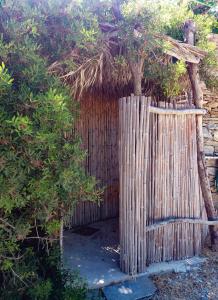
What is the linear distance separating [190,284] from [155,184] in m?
1.14

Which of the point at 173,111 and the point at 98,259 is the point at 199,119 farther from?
the point at 98,259

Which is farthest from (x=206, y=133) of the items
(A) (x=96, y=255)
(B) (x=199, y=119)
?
(A) (x=96, y=255)

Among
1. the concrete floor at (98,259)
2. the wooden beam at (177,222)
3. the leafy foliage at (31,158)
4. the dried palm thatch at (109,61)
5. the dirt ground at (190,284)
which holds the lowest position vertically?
the dirt ground at (190,284)

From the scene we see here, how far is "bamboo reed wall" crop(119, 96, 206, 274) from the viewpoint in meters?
3.64

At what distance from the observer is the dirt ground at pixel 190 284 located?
3.48m

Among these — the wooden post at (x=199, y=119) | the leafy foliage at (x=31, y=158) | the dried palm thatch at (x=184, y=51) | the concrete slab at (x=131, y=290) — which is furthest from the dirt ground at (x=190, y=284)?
the dried palm thatch at (x=184, y=51)

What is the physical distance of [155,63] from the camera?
3.73 metres

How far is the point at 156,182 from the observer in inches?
153

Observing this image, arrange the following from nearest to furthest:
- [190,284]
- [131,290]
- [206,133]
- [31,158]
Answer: [31,158] → [131,290] → [190,284] → [206,133]

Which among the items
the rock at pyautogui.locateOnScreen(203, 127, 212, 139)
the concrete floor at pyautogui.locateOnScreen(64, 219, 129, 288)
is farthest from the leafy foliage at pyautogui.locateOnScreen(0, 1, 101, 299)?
the rock at pyautogui.locateOnScreen(203, 127, 212, 139)

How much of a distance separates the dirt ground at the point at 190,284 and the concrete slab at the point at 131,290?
0.09m

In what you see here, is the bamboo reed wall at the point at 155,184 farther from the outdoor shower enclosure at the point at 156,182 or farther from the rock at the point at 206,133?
the rock at the point at 206,133

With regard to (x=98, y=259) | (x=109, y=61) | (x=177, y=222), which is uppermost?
(x=109, y=61)

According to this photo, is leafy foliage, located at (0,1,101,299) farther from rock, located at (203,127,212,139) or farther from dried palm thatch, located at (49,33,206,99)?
rock, located at (203,127,212,139)
